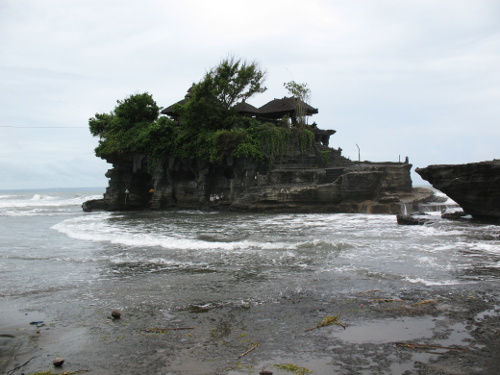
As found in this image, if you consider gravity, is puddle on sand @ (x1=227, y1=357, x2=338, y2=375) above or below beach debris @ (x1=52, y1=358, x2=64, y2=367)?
below

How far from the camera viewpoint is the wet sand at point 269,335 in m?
3.99

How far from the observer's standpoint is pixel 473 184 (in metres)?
16.2

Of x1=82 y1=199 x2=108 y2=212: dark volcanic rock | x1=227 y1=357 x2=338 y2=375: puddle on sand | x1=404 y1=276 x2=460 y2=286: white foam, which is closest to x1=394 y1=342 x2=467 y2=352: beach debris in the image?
x1=227 y1=357 x2=338 y2=375: puddle on sand

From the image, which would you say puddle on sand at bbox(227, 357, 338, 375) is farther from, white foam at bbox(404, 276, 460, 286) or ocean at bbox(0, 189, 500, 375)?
white foam at bbox(404, 276, 460, 286)

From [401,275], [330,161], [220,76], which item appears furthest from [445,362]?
[220,76]

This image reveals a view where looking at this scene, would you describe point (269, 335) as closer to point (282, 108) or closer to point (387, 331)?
point (387, 331)

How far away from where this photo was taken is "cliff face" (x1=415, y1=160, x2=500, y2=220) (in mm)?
15617

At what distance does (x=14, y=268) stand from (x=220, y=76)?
82.5ft

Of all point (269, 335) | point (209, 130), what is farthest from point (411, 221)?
point (209, 130)

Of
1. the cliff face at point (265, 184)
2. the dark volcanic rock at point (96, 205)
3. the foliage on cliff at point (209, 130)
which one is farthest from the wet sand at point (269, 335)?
the dark volcanic rock at point (96, 205)

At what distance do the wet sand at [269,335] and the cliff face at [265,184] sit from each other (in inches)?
709

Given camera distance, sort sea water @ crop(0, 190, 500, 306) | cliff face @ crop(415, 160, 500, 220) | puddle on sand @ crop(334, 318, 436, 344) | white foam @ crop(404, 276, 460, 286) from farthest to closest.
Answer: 1. cliff face @ crop(415, 160, 500, 220)
2. sea water @ crop(0, 190, 500, 306)
3. white foam @ crop(404, 276, 460, 286)
4. puddle on sand @ crop(334, 318, 436, 344)

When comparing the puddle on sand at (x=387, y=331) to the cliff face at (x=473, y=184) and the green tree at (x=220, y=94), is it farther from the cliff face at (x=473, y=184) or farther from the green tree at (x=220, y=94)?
the green tree at (x=220, y=94)

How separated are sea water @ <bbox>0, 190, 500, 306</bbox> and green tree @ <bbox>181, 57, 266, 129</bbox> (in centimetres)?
1700
